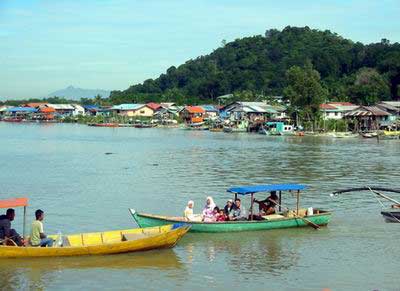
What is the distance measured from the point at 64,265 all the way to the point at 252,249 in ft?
16.4

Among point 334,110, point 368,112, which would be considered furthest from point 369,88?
point 368,112

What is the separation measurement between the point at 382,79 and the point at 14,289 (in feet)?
296

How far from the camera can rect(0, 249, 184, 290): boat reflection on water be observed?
13617 millimetres

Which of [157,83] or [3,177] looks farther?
[157,83]

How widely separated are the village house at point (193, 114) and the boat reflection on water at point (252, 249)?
92900 millimetres

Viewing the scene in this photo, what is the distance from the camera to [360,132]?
263 ft

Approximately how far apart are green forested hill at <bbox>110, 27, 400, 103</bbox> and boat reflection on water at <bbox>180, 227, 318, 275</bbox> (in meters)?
80.6

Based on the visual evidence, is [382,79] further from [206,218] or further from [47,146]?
[206,218]

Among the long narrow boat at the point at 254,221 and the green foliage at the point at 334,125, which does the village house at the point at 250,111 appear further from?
the long narrow boat at the point at 254,221

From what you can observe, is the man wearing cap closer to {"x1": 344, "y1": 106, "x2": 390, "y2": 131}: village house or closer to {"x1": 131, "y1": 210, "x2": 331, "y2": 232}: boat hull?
{"x1": 131, "y1": 210, "x2": 331, "y2": 232}: boat hull

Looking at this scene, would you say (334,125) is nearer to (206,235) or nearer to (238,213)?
(238,213)

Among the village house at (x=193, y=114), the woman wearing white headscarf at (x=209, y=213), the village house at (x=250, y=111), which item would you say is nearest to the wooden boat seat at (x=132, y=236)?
the woman wearing white headscarf at (x=209, y=213)

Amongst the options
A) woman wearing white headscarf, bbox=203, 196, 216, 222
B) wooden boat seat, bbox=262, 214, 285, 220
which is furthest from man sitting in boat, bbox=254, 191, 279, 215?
woman wearing white headscarf, bbox=203, 196, 216, 222

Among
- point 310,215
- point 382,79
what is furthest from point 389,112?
point 310,215
